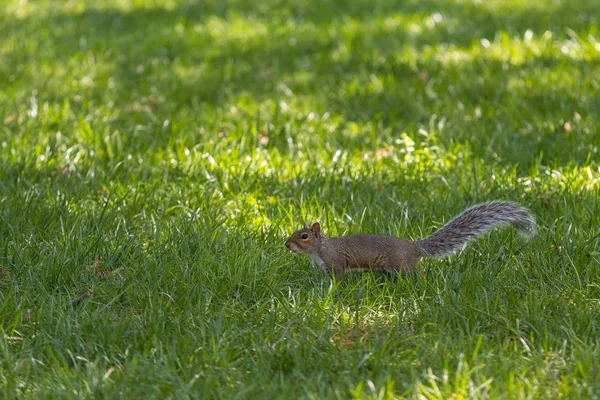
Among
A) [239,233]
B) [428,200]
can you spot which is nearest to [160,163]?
[239,233]

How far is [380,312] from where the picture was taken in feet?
11.7

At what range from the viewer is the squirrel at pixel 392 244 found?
12.7 feet

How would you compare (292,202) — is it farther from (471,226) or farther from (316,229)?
(471,226)

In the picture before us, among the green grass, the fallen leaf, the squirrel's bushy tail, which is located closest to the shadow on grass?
the green grass

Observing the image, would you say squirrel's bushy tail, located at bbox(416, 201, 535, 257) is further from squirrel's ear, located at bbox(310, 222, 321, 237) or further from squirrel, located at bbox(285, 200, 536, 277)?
squirrel's ear, located at bbox(310, 222, 321, 237)

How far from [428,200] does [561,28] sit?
14.8ft

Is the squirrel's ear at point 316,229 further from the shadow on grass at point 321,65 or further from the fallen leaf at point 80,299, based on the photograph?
the shadow on grass at point 321,65

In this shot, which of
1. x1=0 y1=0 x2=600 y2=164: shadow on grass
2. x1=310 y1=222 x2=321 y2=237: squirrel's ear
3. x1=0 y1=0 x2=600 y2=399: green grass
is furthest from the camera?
x1=0 y1=0 x2=600 y2=164: shadow on grass

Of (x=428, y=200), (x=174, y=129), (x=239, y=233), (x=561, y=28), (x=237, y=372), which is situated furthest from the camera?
(x=561, y=28)

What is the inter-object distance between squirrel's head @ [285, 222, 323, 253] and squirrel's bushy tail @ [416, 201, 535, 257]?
48cm

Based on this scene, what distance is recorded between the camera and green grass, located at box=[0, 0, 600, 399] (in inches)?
122

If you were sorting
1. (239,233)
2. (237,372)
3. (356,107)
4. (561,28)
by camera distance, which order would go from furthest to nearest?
(561,28)
(356,107)
(239,233)
(237,372)

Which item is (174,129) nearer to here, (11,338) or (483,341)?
(11,338)

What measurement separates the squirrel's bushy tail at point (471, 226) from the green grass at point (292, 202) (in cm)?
11
